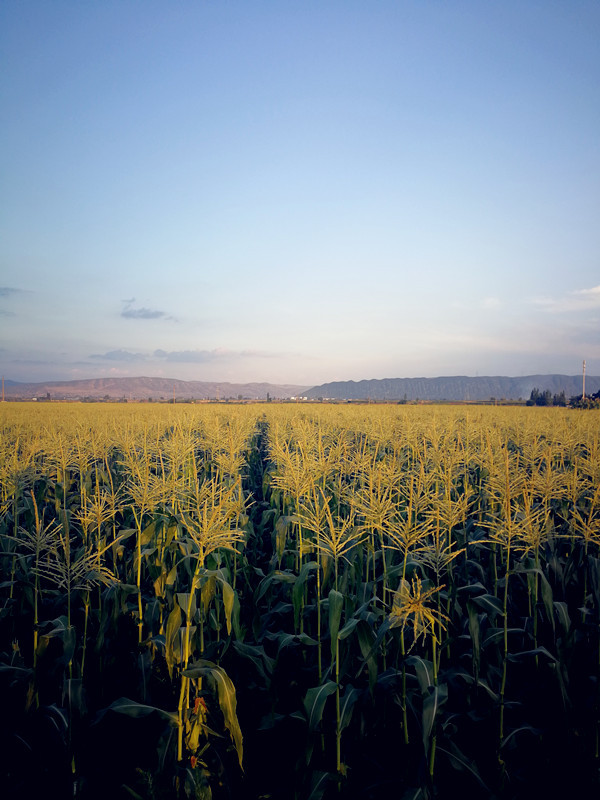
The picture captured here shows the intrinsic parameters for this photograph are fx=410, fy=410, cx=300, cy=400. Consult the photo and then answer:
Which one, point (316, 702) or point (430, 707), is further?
point (316, 702)

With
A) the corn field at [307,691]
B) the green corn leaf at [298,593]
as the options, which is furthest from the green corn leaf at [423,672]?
the green corn leaf at [298,593]

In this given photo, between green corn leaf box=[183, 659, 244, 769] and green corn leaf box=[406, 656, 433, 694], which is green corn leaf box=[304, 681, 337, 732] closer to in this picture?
green corn leaf box=[183, 659, 244, 769]

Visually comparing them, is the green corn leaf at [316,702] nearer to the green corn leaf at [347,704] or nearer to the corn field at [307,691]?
the corn field at [307,691]

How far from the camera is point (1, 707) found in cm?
356

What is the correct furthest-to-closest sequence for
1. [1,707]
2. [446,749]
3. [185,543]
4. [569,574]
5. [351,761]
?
[569,574], [185,543], [1,707], [351,761], [446,749]

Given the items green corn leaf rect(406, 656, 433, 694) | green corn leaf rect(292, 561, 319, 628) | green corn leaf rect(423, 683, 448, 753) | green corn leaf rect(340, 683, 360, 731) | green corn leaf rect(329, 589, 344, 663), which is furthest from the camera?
green corn leaf rect(292, 561, 319, 628)

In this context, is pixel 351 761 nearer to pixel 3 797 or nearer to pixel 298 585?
pixel 298 585

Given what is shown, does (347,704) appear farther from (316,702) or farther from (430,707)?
Result: (430,707)

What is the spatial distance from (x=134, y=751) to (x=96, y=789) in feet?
1.31

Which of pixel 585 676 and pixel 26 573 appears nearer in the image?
pixel 585 676

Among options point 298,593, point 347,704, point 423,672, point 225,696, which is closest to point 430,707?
point 423,672

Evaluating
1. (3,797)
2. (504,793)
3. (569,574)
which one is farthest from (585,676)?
(3,797)

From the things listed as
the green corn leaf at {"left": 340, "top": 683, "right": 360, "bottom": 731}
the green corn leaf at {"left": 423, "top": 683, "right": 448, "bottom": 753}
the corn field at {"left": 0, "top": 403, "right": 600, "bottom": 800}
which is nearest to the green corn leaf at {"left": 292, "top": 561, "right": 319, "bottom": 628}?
the corn field at {"left": 0, "top": 403, "right": 600, "bottom": 800}

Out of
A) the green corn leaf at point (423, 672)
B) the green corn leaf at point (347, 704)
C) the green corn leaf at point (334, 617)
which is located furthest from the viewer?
the green corn leaf at point (334, 617)
